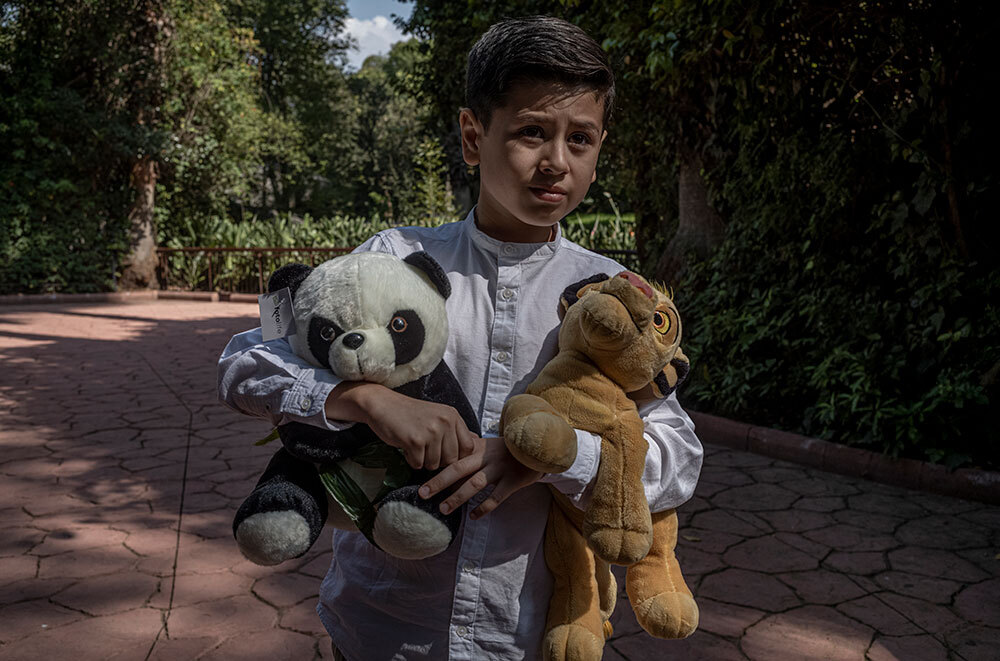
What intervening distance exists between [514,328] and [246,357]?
48cm

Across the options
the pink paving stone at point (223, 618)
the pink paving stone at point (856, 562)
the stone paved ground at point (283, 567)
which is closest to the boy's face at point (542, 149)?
the stone paved ground at point (283, 567)

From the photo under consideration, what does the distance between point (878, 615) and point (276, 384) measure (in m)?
3.21

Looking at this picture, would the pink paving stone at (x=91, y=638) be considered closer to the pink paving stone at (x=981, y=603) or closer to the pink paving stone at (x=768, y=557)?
the pink paving stone at (x=768, y=557)

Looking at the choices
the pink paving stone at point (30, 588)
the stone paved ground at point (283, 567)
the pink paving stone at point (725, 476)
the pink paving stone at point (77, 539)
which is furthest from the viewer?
the pink paving stone at point (725, 476)

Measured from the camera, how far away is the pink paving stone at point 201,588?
11.5 ft

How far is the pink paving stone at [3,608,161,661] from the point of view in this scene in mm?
3029

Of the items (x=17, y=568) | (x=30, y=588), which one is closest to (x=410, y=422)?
(x=30, y=588)

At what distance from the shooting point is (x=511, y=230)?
149 cm

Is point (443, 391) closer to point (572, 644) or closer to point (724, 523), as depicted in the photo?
point (572, 644)

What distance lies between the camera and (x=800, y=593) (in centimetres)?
362

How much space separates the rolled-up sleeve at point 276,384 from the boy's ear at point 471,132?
0.50m

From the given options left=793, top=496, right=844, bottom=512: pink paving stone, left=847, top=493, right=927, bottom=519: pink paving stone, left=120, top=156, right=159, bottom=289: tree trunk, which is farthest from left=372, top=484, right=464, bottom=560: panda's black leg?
left=120, top=156, right=159, bottom=289: tree trunk

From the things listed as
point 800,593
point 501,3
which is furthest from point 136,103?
point 800,593

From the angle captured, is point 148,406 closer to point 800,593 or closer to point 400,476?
point 800,593
